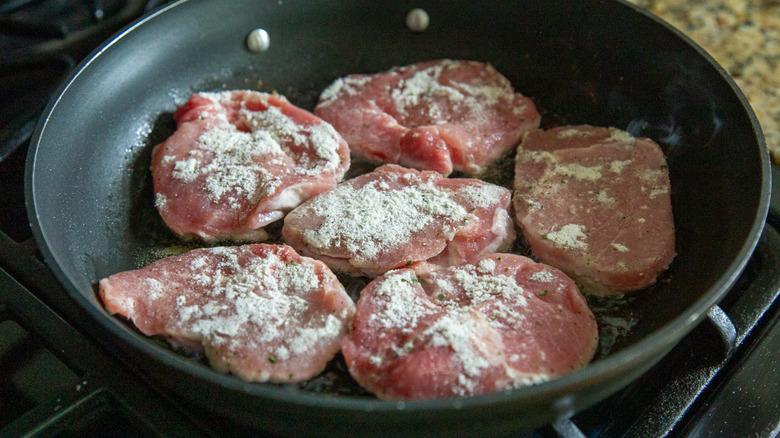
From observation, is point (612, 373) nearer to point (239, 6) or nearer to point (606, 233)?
point (606, 233)

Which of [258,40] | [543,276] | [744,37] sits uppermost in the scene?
[258,40]

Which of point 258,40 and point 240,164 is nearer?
point 240,164

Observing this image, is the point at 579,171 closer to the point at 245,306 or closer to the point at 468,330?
the point at 468,330

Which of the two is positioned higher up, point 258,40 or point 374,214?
point 258,40

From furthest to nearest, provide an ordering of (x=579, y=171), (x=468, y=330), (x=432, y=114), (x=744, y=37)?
(x=744, y=37), (x=432, y=114), (x=579, y=171), (x=468, y=330)

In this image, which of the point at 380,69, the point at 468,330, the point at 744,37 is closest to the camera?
the point at 468,330

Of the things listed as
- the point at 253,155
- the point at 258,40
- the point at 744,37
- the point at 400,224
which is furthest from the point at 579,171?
the point at 744,37
